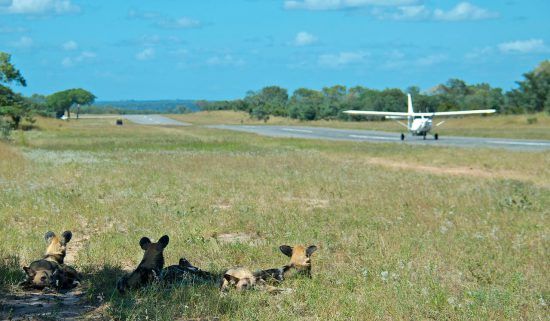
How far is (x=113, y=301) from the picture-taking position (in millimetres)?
8242

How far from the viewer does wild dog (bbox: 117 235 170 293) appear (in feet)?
28.6

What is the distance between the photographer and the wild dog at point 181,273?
8.94m

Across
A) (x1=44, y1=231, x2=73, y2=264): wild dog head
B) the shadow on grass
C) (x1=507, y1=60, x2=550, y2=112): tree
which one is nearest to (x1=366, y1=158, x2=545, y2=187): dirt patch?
(x1=44, y1=231, x2=73, y2=264): wild dog head

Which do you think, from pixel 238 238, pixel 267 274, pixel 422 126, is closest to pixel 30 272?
pixel 267 274

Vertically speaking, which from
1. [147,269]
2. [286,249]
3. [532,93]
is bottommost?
[147,269]

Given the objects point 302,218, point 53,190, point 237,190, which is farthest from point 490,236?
point 53,190

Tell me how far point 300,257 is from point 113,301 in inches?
91.6

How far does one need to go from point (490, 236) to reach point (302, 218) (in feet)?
12.0

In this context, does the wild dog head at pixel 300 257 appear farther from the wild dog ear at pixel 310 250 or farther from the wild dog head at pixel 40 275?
the wild dog head at pixel 40 275

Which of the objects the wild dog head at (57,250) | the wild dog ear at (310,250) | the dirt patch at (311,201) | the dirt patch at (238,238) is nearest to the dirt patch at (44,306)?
the wild dog head at (57,250)

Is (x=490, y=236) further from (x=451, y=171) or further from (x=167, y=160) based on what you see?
(x=167, y=160)

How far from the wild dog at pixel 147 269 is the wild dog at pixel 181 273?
107mm

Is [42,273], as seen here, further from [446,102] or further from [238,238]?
[446,102]

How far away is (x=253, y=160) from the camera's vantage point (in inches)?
1296
